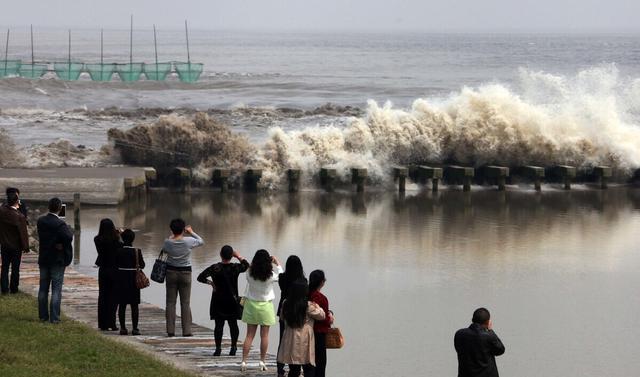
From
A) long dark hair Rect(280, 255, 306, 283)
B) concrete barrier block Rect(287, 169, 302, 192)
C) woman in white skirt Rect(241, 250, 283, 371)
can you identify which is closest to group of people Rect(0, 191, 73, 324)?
woman in white skirt Rect(241, 250, 283, 371)

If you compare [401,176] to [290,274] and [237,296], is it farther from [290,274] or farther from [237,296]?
[290,274]

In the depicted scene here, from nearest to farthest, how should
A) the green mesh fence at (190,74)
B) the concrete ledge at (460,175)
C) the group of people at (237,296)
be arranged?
the group of people at (237,296), the concrete ledge at (460,175), the green mesh fence at (190,74)

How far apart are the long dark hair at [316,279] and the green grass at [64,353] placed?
5.24ft

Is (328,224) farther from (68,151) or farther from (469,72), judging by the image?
(469,72)

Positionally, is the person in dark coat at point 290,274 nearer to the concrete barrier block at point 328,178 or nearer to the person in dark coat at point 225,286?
the person in dark coat at point 225,286

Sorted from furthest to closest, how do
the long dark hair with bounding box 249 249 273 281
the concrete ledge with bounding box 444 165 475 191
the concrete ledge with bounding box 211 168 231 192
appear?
the concrete ledge with bounding box 444 165 475 191 < the concrete ledge with bounding box 211 168 231 192 < the long dark hair with bounding box 249 249 273 281

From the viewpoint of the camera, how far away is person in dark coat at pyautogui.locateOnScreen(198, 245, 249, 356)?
14.0m

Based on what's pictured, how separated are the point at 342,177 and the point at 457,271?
11.1 metres

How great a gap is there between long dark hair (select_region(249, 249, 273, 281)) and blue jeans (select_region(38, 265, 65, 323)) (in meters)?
2.67

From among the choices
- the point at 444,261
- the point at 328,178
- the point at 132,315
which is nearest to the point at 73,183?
the point at 328,178

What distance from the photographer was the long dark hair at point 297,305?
1237 centimetres

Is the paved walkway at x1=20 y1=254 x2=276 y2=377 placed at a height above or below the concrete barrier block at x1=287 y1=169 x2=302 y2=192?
below

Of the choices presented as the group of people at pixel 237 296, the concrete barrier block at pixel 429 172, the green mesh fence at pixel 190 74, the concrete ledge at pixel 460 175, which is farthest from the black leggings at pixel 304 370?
the green mesh fence at pixel 190 74

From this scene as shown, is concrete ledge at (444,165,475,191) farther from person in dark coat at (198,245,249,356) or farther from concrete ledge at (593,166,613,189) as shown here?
person in dark coat at (198,245,249,356)
